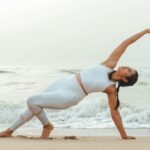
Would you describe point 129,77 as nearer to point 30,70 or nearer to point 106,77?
point 106,77

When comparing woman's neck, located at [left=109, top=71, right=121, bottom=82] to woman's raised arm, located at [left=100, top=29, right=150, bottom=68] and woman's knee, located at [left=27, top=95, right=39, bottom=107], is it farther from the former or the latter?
woman's knee, located at [left=27, top=95, right=39, bottom=107]

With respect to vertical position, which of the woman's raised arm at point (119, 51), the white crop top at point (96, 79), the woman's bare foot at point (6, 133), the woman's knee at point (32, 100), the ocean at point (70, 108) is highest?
the woman's raised arm at point (119, 51)

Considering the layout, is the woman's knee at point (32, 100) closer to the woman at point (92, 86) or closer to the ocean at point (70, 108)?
the woman at point (92, 86)

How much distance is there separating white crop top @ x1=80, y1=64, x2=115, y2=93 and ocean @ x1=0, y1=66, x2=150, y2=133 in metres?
3.95

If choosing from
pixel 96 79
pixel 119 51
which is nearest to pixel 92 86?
pixel 96 79

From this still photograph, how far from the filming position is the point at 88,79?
5.98 meters

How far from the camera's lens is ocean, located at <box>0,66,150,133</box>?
450 inches

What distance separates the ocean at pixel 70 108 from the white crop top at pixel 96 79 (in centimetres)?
395

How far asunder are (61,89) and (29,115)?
0.50m

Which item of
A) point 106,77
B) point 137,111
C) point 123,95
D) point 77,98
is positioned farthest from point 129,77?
point 123,95

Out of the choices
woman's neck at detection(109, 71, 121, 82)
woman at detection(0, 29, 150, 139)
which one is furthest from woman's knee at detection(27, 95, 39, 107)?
woman's neck at detection(109, 71, 121, 82)

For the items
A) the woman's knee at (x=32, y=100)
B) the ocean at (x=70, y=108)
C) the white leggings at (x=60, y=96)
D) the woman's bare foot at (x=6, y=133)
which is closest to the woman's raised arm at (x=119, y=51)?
the white leggings at (x=60, y=96)

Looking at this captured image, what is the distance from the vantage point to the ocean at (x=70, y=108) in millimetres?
11438

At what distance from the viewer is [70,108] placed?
1380 cm
